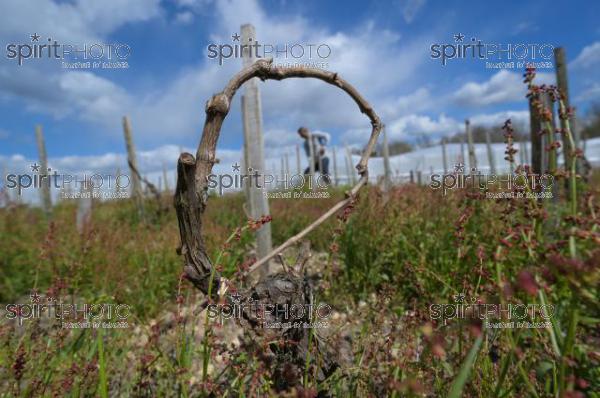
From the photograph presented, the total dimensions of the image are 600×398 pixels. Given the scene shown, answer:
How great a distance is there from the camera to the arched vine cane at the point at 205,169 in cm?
85

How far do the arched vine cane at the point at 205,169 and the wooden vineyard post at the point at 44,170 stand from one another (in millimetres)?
8403

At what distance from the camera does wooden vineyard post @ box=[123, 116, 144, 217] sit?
749 centimetres

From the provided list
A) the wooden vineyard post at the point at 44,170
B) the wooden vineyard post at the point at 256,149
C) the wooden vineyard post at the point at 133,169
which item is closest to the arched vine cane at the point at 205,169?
the wooden vineyard post at the point at 256,149

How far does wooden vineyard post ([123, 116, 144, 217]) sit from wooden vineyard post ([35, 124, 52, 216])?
1.76m

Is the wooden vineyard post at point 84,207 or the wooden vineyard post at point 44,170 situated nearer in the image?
the wooden vineyard post at point 84,207

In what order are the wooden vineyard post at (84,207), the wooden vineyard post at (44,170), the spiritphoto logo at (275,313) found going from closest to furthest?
the spiritphoto logo at (275,313) → the wooden vineyard post at (84,207) → the wooden vineyard post at (44,170)

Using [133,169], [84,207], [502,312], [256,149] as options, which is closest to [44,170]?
[133,169]

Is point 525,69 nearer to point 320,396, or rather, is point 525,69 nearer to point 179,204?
point 179,204

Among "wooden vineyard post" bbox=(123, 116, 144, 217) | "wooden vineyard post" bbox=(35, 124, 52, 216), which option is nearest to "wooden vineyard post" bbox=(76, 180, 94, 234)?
"wooden vineyard post" bbox=(123, 116, 144, 217)

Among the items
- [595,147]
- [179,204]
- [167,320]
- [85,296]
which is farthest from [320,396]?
[595,147]

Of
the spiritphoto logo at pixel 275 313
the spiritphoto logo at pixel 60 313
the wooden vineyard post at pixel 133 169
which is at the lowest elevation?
the spiritphoto logo at pixel 60 313

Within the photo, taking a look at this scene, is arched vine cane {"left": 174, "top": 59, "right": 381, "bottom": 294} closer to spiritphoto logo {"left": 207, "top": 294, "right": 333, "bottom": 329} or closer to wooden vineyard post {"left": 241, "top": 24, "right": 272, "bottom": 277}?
spiritphoto logo {"left": 207, "top": 294, "right": 333, "bottom": 329}

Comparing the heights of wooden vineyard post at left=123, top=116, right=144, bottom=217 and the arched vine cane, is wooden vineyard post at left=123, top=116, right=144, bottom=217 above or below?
above

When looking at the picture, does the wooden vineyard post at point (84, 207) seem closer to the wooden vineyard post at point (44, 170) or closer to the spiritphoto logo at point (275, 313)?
the wooden vineyard post at point (44, 170)
